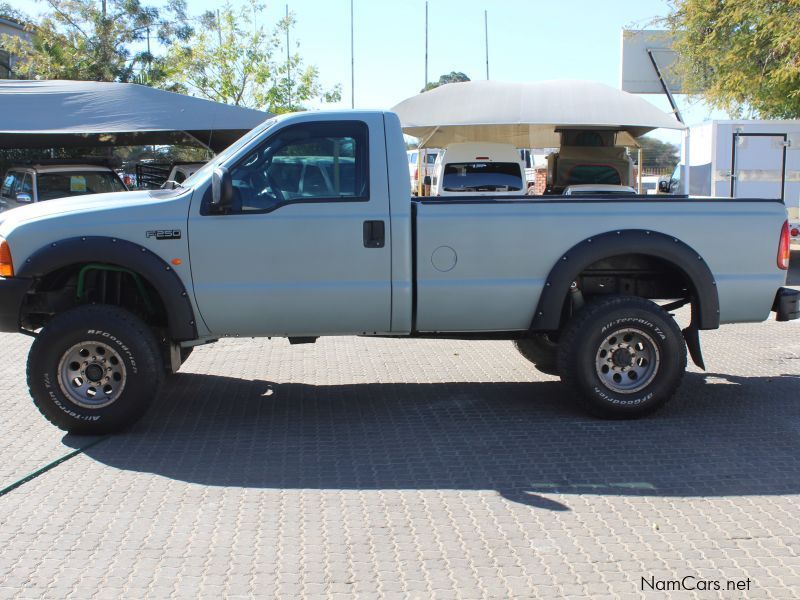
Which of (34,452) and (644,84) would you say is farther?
(644,84)

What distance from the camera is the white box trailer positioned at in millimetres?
16672

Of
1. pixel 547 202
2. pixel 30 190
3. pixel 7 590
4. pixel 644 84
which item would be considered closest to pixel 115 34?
pixel 30 190

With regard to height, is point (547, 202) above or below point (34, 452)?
above

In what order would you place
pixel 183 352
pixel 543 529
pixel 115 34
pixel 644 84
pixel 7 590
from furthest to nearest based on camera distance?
pixel 644 84 → pixel 115 34 → pixel 183 352 → pixel 543 529 → pixel 7 590

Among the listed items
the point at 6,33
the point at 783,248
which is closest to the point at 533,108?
the point at 783,248

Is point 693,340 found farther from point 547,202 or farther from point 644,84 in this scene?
point 644,84

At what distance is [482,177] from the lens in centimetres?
1438

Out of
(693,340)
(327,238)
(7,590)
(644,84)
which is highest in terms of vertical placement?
(644,84)

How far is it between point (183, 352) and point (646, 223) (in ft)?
12.9

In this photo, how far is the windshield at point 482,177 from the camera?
1420 centimetres

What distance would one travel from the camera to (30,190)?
1500cm

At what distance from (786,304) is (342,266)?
3.20 m

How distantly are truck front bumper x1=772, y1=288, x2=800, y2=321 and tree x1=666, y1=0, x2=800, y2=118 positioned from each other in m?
11.1

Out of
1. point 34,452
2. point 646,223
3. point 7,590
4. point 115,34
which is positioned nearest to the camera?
point 7,590
